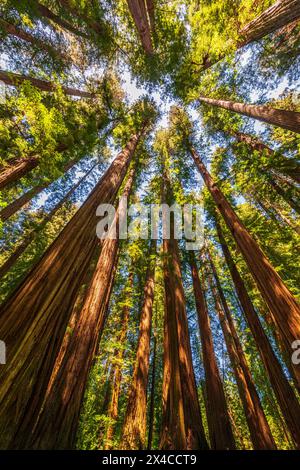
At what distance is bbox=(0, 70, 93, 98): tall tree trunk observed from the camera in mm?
4035

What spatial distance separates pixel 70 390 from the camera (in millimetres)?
1605

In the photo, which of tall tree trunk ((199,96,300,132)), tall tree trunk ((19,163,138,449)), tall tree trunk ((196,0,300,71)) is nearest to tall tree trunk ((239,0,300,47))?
tall tree trunk ((196,0,300,71))

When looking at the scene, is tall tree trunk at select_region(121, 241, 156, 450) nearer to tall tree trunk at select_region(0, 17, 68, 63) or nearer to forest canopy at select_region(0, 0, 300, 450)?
forest canopy at select_region(0, 0, 300, 450)

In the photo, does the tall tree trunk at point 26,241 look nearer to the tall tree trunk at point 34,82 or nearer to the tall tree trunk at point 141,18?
the tall tree trunk at point 34,82

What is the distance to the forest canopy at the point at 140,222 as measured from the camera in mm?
1611

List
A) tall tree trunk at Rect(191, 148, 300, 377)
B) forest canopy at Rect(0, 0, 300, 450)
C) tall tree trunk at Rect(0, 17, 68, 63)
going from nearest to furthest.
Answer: forest canopy at Rect(0, 0, 300, 450) → tall tree trunk at Rect(191, 148, 300, 377) → tall tree trunk at Rect(0, 17, 68, 63)

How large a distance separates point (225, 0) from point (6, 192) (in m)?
7.79

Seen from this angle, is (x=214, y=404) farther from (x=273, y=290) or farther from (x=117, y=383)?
(x=117, y=383)

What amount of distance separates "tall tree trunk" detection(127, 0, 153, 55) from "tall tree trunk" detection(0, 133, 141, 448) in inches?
229

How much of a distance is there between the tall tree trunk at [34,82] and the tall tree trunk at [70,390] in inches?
181

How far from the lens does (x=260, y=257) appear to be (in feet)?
9.84

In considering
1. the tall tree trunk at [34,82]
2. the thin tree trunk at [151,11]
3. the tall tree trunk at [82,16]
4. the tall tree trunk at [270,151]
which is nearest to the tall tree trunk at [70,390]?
the tall tree trunk at [270,151]
